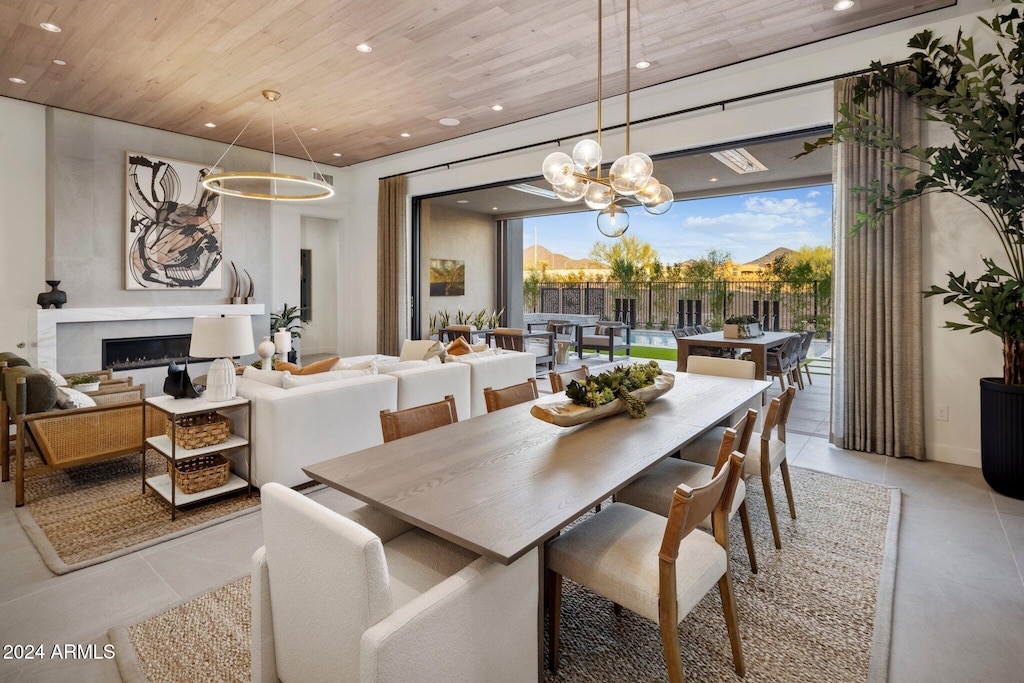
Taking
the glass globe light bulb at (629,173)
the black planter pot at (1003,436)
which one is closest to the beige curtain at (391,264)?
the glass globe light bulb at (629,173)

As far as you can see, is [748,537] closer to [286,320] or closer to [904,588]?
[904,588]

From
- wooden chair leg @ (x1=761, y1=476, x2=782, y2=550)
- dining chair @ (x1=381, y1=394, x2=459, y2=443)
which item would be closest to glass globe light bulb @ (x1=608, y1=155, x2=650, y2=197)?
dining chair @ (x1=381, y1=394, x2=459, y2=443)

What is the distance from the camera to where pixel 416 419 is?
2254mm

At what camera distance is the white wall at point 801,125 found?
3.60 m

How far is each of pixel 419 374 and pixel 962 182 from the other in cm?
362

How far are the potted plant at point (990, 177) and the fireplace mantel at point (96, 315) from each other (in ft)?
21.2

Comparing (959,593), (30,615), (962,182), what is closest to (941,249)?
(962,182)

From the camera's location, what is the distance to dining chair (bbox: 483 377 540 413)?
267 cm

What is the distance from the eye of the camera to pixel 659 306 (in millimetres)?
9570

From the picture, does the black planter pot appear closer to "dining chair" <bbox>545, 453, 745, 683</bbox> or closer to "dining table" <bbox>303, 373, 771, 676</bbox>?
"dining table" <bbox>303, 373, 771, 676</bbox>

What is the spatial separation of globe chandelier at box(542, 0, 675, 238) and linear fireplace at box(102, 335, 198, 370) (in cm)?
531

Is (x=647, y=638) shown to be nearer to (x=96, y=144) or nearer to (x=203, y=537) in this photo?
(x=203, y=537)

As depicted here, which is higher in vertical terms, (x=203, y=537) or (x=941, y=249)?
(x=941, y=249)

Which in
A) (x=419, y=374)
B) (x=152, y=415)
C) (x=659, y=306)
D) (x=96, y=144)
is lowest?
(x=152, y=415)
